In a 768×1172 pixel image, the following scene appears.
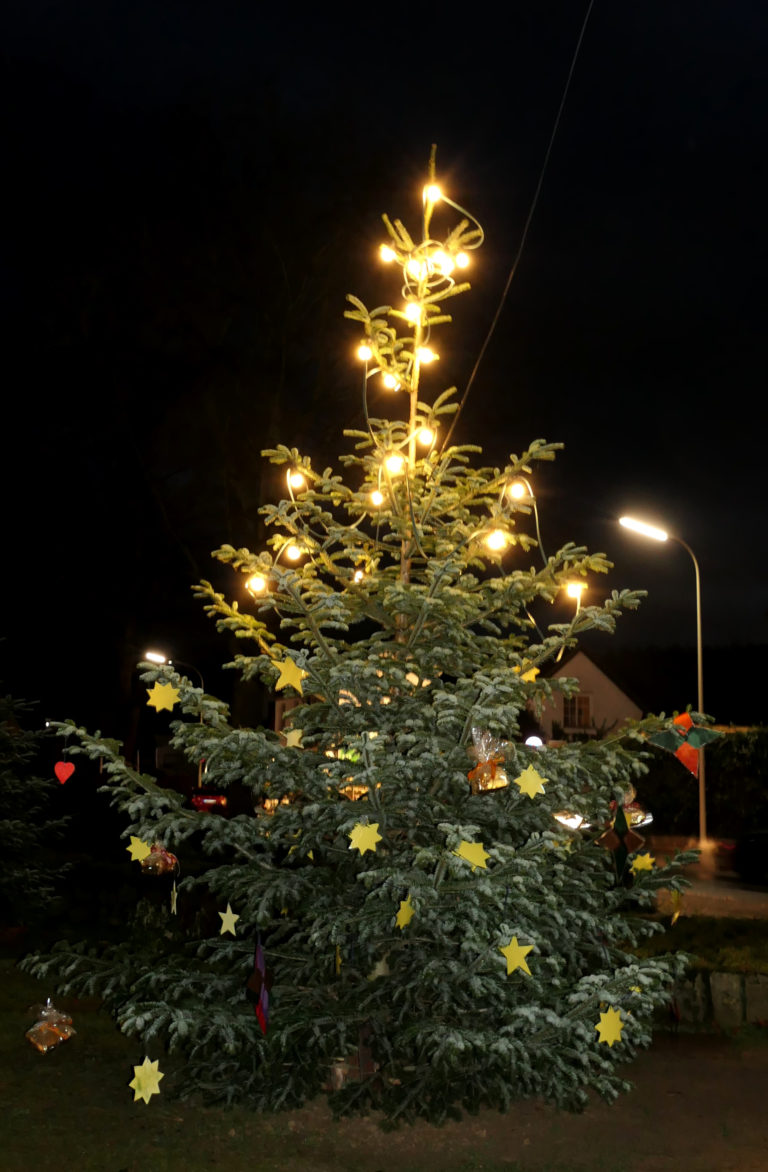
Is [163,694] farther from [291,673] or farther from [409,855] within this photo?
[409,855]

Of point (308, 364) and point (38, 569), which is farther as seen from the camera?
point (38, 569)

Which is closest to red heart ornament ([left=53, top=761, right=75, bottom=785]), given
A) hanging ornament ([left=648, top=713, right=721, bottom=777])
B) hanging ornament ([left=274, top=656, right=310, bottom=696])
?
hanging ornament ([left=274, top=656, right=310, bottom=696])

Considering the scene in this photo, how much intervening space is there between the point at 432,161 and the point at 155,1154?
6.89m

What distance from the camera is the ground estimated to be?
593 cm

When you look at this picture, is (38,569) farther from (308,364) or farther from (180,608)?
(308,364)

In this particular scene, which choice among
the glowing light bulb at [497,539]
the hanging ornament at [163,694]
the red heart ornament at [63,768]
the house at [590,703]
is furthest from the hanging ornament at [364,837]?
the house at [590,703]

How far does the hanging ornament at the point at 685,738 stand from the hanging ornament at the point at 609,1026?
A: 155 cm

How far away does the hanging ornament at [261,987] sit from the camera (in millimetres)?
6199

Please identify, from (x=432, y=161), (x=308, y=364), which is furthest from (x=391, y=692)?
(x=308, y=364)

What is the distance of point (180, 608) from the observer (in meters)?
30.9

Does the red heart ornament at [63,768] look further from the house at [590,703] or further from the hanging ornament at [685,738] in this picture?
the house at [590,703]

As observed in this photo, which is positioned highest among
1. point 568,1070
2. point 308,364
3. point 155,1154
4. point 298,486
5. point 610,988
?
point 308,364

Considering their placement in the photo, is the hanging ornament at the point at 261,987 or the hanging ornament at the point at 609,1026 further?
the hanging ornament at the point at 261,987

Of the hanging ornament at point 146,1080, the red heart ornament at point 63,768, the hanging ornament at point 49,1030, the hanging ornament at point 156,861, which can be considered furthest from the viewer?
the red heart ornament at point 63,768
